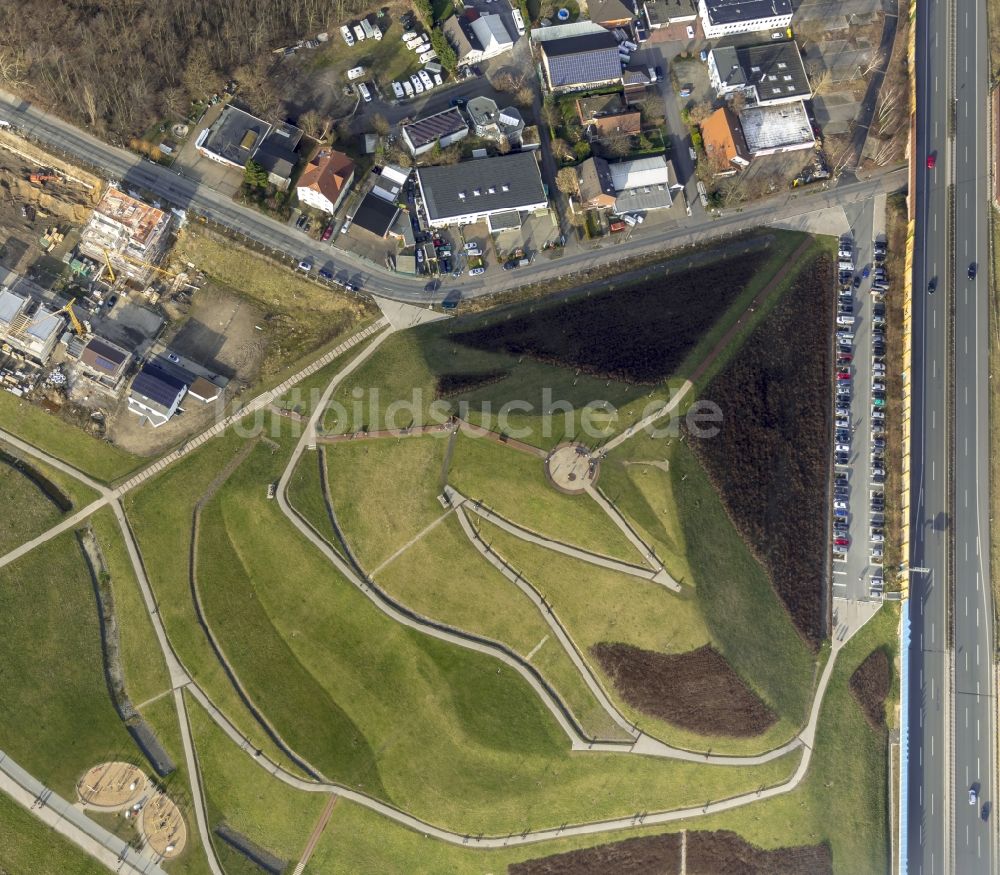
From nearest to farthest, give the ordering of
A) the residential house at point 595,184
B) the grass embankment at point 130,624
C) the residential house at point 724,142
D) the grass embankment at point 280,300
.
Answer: the grass embankment at point 130,624
the grass embankment at point 280,300
the residential house at point 595,184
the residential house at point 724,142

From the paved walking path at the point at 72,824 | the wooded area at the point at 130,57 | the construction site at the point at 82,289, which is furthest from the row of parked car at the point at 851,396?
the paved walking path at the point at 72,824

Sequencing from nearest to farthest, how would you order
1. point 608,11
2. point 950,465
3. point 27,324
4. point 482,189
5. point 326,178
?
point 326,178 < point 27,324 < point 482,189 < point 950,465 < point 608,11

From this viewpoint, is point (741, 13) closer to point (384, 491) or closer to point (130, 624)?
point (384, 491)

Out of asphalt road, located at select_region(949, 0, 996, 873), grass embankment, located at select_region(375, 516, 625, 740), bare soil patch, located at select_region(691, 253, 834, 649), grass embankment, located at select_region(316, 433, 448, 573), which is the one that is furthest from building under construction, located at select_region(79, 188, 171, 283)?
asphalt road, located at select_region(949, 0, 996, 873)

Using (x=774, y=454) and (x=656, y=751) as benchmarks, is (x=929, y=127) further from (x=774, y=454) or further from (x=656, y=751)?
(x=656, y=751)

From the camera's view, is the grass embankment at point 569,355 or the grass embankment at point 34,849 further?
the grass embankment at point 569,355

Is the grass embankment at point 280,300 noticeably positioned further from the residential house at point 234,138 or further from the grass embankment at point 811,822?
the grass embankment at point 811,822

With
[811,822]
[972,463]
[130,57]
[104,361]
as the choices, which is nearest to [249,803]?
[104,361]
